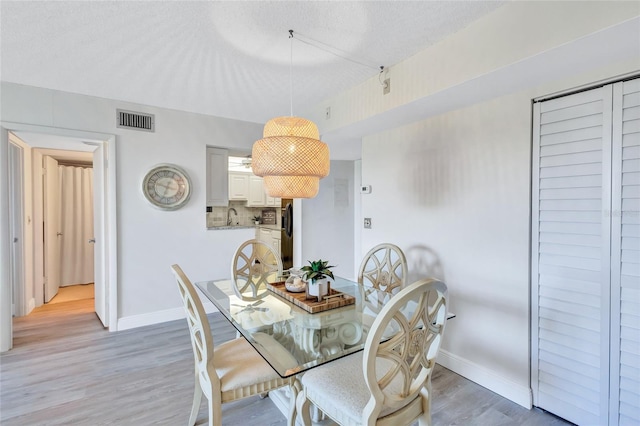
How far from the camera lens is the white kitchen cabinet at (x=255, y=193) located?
6.11 m

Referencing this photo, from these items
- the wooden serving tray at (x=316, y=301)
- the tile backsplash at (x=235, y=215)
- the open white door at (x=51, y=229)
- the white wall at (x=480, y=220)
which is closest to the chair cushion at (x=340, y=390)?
the wooden serving tray at (x=316, y=301)

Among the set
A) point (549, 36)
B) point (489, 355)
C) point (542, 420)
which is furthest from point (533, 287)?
point (549, 36)

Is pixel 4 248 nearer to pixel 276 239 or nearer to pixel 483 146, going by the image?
pixel 276 239

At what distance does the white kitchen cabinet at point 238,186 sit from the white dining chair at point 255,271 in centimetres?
329

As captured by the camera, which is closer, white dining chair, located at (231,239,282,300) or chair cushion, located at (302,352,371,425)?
chair cushion, located at (302,352,371,425)

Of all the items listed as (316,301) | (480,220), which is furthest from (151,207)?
(480,220)

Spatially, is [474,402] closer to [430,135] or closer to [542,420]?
[542,420]

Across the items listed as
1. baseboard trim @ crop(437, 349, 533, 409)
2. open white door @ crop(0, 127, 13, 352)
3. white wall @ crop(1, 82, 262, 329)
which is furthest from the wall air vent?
baseboard trim @ crop(437, 349, 533, 409)

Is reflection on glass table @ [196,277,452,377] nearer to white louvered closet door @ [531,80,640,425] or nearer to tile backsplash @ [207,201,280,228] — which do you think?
white louvered closet door @ [531,80,640,425]

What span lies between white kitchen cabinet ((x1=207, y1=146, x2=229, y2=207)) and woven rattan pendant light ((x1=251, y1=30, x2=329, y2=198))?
6.84ft

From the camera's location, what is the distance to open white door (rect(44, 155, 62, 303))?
419 cm

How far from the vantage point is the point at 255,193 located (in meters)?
6.16

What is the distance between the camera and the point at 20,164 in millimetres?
3426

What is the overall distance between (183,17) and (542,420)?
326 cm
